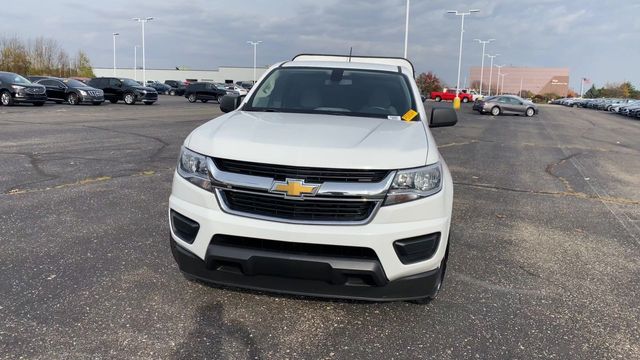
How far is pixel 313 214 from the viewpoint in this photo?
10.2ft

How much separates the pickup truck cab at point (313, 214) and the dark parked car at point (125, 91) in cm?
3017

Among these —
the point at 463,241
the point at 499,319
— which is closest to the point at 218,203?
the point at 499,319

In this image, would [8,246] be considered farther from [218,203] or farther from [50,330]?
[218,203]

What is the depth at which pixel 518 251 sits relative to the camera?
5.18m

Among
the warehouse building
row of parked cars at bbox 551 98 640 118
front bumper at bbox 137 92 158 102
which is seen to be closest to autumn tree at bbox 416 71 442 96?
row of parked cars at bbox 551 98 640 118

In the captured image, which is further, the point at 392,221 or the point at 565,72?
the point at 565,72

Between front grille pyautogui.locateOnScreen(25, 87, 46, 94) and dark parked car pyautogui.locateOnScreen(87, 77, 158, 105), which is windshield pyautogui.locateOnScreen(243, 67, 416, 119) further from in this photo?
dark parked car pyautogui.locateOnScreen(87, 77, 158, 105)

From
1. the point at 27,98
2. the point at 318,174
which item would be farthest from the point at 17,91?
the point at 318,174

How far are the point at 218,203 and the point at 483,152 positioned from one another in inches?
458

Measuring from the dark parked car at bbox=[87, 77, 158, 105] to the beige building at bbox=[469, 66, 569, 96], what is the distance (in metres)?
136

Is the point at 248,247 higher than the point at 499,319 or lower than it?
higher

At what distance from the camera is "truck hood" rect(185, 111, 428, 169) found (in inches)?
123

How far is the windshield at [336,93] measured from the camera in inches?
183

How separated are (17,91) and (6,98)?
2.65 ft
